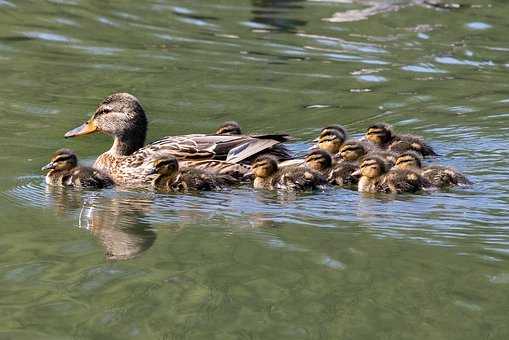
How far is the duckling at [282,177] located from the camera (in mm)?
7285

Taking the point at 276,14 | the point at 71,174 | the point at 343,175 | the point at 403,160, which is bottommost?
the point at 276,14

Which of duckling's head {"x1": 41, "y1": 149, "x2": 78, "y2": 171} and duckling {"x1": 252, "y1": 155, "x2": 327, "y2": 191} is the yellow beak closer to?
duckling's head {"x1": 41, "y1": 149, "x2": 78, "y2": 171}

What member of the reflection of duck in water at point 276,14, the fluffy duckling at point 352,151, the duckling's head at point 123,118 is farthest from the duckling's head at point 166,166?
the reflection of duck in water at point 276,14

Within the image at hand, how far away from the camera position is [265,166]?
745 cm

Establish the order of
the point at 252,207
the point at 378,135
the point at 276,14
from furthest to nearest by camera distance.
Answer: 1. the point at 276,14
2. the point at 378,135
3. the point at 252,207

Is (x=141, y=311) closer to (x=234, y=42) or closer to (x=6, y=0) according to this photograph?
(x=234, y=42)

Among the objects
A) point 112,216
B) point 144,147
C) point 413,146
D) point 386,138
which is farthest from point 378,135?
point 112,216

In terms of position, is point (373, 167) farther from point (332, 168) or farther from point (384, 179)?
point (332, 168)

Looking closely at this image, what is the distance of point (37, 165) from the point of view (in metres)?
8.25

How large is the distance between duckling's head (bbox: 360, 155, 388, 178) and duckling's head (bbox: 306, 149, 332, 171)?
0.31m

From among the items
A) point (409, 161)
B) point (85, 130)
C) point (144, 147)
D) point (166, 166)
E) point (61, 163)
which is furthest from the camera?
point (85, 130)

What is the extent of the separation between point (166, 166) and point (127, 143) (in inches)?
35.6

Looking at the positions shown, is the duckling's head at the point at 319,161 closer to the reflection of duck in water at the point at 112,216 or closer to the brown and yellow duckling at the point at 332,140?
the brown and yellow duckling at the point at 332,140

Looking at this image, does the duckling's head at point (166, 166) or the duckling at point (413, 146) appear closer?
the duckling's head at point (166, 166)
